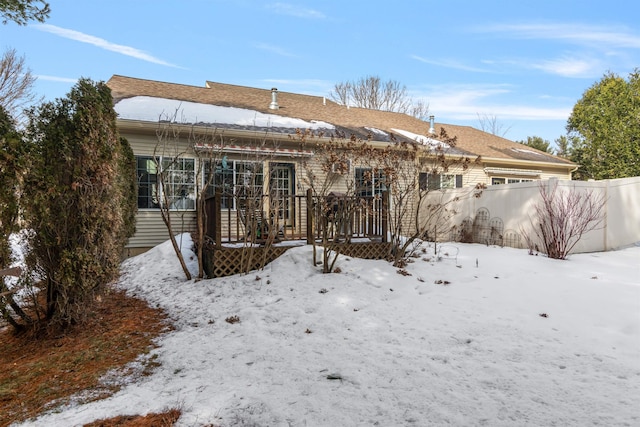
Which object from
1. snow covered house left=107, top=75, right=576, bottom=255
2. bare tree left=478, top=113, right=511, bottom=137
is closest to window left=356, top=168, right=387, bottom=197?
snow covered house left=107, top=75, right=576, bottom=255

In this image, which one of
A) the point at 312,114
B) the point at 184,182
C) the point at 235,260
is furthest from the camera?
the point at 312,114

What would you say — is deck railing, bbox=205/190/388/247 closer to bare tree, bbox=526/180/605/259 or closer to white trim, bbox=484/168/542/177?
bare tree, bbox=526/180/605/259

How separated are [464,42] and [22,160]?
1553cm

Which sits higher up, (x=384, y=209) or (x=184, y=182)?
(x=184, y=182)

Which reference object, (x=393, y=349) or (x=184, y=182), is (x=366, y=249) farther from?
(x=184, y=182)

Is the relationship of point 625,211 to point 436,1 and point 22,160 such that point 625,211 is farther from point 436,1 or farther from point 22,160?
point 22,160

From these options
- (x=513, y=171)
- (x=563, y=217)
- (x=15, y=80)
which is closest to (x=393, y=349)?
(x=563, y=217)

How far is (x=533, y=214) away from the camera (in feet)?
26.8

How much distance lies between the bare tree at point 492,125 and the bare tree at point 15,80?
3111cm

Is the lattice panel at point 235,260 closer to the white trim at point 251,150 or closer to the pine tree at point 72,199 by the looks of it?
the pine tree at point 72,199

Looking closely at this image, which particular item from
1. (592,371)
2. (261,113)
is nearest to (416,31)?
(261,113)

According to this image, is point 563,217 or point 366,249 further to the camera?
point 563,217

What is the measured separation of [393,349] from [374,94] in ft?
94.2

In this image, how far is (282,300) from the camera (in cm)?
477
